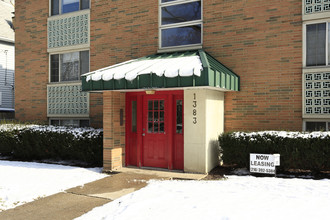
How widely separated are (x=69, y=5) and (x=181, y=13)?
17.0 ft

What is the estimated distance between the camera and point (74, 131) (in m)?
9.46

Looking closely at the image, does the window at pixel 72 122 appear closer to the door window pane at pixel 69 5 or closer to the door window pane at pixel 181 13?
the door window pane at pixel 69 5

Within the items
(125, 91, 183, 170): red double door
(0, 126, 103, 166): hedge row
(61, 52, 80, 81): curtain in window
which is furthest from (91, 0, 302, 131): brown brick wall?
(61, 52, 80, 81): curtain in window

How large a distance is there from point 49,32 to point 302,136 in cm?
1039

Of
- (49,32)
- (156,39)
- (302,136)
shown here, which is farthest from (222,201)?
(49,32)

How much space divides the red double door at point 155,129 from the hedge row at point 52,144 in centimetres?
108

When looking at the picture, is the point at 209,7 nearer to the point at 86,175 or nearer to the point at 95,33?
the point at 95,33

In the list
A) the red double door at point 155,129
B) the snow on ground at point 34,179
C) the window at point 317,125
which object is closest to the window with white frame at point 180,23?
the red double door at point 155,129

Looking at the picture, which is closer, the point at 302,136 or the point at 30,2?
the point at 302,136

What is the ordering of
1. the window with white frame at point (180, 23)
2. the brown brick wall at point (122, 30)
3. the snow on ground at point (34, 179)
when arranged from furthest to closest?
the brown brick wall at point (122, 30) < the window with white frame at point (180, 23) < the snow on ground at point (34, 179)

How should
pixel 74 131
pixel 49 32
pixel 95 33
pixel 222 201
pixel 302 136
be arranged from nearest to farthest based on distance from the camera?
pixel 222 201 → pixel 302 136 → pixel 74 131 → pixel 95 33 → pixel 49 32

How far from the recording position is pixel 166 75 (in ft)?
22.7

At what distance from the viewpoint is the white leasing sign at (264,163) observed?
688 centimetres

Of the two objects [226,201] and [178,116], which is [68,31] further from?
[226,201]
